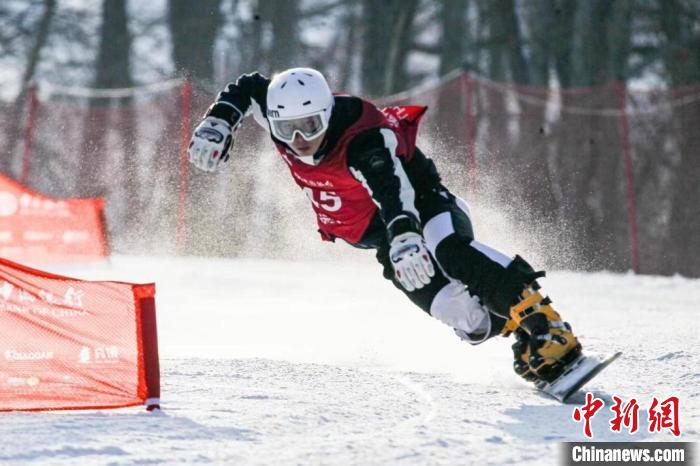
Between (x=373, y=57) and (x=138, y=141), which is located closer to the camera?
(x=138, y=141)

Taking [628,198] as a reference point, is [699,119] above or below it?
above

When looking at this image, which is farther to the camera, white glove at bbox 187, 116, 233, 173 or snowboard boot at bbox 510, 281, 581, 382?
white glove at bbox 187, 116, 233, 173

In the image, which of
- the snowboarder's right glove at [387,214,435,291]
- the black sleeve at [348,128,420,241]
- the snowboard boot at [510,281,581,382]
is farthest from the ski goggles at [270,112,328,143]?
the snowboard boot at [510,281,581,382]

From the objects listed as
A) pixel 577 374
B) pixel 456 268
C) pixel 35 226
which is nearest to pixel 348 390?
pixel 456 268

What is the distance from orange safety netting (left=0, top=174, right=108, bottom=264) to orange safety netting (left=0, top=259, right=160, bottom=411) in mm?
7690

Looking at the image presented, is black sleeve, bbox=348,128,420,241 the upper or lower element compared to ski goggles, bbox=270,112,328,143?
lower

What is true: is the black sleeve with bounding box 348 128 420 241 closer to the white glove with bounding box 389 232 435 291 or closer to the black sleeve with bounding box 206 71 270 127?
the white glove with bounding box 389 232 435 291

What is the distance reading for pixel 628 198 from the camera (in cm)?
1312

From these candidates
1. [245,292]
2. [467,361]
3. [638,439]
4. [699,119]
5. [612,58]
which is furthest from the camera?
[612,58]

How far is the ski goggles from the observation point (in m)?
5.03

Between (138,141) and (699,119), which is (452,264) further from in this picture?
(138,141)

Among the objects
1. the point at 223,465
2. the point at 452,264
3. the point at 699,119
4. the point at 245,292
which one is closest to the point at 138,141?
the point at 245,292

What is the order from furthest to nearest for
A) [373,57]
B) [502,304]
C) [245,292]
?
1. [373,57]
2. [245,292]
3. [502,304]

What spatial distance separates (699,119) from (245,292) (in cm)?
595
